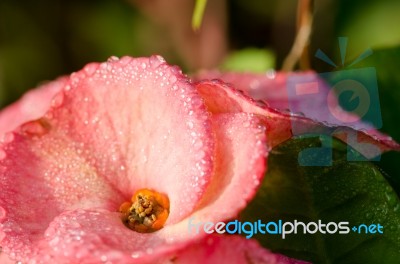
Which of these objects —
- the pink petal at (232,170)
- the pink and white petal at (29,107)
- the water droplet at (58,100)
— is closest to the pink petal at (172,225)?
the pink petal at (232,170)

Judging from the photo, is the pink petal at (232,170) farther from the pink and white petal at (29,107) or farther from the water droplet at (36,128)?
the pink and white petal at (29,107)

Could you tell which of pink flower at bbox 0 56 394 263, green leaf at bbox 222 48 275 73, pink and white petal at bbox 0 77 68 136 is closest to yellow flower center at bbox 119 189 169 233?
pink flower at bbox 0 56 394 263

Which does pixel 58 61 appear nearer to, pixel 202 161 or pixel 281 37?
pixel 281 37

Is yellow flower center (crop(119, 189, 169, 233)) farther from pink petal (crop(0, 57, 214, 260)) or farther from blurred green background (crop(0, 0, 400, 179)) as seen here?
blurred green background (crop(0, 0, 400, 179))

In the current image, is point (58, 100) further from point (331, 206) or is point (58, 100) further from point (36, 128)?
point (331, 206)

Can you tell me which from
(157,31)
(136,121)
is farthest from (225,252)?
(157,31)

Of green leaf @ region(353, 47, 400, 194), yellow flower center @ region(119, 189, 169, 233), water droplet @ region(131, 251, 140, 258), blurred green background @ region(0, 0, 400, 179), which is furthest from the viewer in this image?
blurred green background @ region(0, 0, 400, 179)
